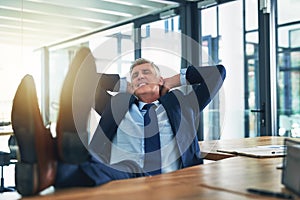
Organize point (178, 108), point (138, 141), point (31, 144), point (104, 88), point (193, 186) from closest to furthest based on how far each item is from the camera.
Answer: point (31, 144) → point (193, 186) → point (138, 141) → point (178, 108) → point (104, 88)

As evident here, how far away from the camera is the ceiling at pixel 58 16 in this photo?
479 centimetres

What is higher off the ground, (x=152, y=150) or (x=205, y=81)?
(x=205, y=81)

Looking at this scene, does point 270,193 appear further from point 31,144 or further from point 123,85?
point 123,85

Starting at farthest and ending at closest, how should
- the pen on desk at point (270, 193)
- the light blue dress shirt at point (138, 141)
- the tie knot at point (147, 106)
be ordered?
the tie knot at point (147, 106) < the light blue dress shirt at point (138, 141) < the pen on desk at point (270, 193)

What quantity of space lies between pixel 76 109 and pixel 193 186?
393 mm

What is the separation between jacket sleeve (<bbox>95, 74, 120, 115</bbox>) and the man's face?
0.32 ft

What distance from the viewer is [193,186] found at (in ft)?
3.63

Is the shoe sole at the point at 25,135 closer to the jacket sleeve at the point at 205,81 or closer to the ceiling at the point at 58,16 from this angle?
the jacket sleeve at the point at 205,81

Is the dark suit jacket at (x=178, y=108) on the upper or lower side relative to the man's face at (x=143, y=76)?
lower

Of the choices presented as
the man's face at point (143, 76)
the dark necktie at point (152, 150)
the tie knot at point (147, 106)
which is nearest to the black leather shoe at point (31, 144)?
the dark necktie at point (152, 150)

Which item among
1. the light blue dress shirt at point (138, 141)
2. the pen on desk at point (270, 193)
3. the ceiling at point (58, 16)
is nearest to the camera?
the pen on desk at point (270, 193)

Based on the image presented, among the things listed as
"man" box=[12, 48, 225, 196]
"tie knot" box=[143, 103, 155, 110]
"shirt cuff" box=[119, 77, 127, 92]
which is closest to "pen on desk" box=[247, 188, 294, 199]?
"man" box=[12, 48, 225, 196]

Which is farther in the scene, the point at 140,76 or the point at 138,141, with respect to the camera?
the point at 140,76

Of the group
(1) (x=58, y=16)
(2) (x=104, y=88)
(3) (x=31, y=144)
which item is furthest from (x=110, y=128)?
(1) (x=58, y=16)
